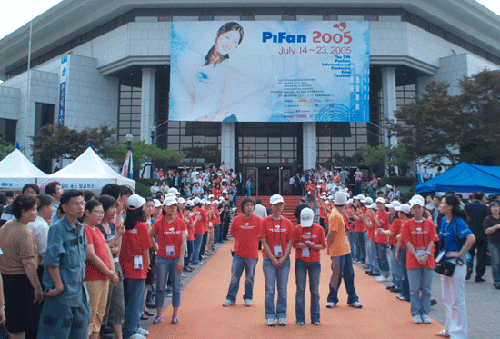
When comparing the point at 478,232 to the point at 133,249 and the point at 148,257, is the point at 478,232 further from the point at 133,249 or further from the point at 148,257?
the point at 133,249

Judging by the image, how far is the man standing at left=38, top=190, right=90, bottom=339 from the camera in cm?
371

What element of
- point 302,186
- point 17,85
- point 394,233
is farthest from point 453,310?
point 17,85

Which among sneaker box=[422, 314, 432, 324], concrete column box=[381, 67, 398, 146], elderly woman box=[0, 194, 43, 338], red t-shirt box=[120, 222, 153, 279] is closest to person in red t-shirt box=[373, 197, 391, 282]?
sneaker box=[422, 314, 432, 324]

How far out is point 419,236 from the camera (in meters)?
6.51

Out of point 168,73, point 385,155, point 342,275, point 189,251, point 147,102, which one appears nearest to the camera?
point 342,275

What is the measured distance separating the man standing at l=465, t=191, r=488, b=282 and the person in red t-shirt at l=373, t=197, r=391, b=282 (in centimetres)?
215

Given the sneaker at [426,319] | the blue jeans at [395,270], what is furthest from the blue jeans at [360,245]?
the sneaker at [426,319]

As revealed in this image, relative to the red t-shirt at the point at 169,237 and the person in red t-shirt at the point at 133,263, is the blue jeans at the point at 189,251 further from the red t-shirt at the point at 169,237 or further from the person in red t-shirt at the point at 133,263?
the person in red t-shirt at the point at 133,263

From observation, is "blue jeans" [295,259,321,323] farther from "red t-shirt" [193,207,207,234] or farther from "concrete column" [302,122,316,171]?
"concrete column" [302,122,316,171]

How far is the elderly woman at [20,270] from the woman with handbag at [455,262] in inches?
219

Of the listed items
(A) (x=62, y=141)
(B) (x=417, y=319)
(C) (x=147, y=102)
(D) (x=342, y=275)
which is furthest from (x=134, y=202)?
(C) (x=147, y=102)

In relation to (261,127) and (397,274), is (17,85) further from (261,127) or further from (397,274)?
(397,274)

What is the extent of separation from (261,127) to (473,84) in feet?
58.4

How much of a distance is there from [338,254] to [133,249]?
387 centimetres
